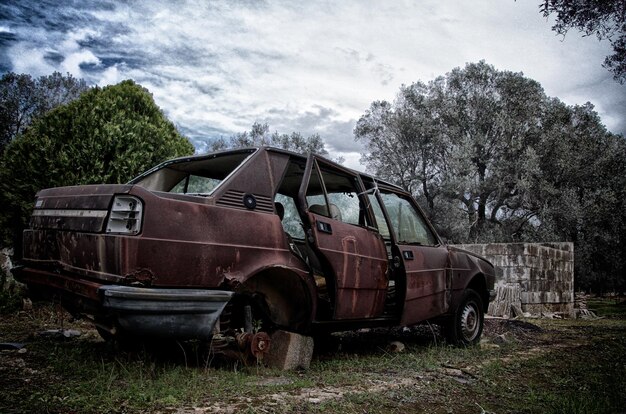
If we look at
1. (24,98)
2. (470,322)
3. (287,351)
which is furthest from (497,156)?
(24,98)

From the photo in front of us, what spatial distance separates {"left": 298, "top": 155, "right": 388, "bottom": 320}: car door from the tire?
156 cm

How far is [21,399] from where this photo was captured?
2.77 meters

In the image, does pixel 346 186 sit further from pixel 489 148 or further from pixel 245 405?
pixel 489 148

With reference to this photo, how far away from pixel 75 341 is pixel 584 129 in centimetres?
2924

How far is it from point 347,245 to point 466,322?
2.61 m

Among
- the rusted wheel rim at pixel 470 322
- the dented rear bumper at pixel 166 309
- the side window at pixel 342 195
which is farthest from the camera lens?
the rusted wheel rim at pixel 470 322

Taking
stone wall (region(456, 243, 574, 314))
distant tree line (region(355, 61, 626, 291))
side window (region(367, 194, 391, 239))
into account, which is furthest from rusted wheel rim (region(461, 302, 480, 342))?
distant tree line (region(355, 61, 626, 291))

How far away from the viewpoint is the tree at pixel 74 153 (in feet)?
23.1

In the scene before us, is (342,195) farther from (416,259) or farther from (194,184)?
(194,184)

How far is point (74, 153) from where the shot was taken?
7.07 metres

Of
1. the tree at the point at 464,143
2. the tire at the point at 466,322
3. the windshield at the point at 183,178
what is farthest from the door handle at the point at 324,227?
the tree at the point at 464,143

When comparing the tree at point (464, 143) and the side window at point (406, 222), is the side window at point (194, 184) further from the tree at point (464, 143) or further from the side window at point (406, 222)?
the tree at point (464, 143)

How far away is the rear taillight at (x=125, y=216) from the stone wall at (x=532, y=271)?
38.7 feet

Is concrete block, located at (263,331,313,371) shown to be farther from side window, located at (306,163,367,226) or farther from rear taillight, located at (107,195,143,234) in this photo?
rear taillight, located at (107,195,143,234)
